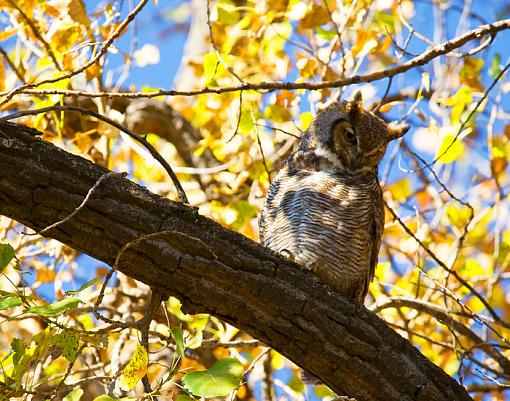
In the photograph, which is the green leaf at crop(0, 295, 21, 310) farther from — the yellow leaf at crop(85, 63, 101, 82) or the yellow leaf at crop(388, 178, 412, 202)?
the yellow leaf at crop(388, 178, 412, 202)

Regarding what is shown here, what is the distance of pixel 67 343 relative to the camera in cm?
204

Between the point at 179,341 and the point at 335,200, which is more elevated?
the point at 335,200

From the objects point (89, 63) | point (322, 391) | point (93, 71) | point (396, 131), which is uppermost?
point (396, 131)

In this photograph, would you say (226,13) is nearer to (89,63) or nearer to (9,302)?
(89,63)

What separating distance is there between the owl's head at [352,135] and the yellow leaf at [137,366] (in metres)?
1.86

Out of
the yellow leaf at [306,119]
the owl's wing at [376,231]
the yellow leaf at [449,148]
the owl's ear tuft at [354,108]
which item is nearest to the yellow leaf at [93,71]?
the yellow leaf at [306,119]

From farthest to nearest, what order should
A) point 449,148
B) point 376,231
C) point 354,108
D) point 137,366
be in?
point 354,108 < point 376,231 < point 449,148 < point 137,366

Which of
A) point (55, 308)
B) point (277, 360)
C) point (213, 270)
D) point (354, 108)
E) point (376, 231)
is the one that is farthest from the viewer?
point (277, 360)

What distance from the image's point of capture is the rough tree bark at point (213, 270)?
2205 millimetres

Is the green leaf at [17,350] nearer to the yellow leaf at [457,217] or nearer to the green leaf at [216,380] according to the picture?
the green leaf at [216,380]

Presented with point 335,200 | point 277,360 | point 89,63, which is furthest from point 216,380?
point 277,360

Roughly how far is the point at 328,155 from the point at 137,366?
1923 mm

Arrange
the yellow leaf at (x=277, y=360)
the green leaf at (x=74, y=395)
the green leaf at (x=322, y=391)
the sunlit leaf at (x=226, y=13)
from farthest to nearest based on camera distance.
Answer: the yellow leaf at (x=277, y=360) < the sunlit leaf at (x=226, y=13) < the green leaf at (x=322, y=391) < the green leaf at (x=74, y=395)

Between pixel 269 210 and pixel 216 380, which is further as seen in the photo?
pixel 269 210
